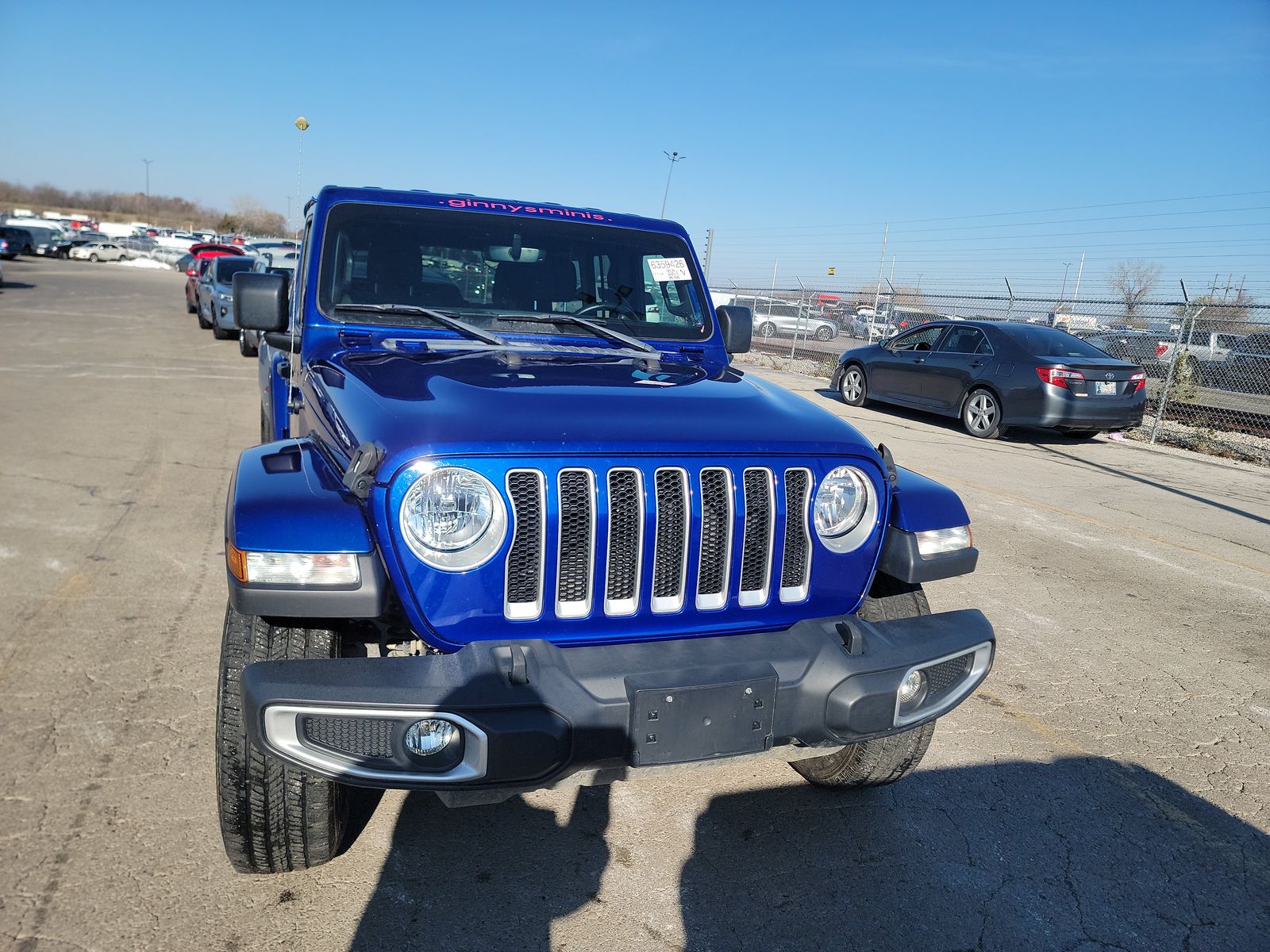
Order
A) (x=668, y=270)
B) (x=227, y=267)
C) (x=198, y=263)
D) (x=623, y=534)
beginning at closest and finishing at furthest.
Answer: (x=623, y=534)
(x=668, y=270)
(x=227, y=267)
(x=198, y=263)

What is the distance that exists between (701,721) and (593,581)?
44cm

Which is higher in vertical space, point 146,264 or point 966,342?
point 966,342

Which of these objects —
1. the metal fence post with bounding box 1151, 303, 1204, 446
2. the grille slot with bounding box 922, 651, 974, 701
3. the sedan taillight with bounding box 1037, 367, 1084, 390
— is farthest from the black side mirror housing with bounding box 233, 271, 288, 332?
the metal fence post with bounding box 1151, 303, 1204, 446

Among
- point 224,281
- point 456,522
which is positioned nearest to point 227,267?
point 224,281

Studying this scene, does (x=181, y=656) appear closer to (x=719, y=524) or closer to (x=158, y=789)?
(x=158, y=789)

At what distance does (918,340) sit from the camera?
13.1 meters

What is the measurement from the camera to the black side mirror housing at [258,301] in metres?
3.69

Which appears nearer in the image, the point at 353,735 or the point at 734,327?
Answer: the point at 353,735

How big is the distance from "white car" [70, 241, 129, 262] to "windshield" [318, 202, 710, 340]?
5288 centimetres

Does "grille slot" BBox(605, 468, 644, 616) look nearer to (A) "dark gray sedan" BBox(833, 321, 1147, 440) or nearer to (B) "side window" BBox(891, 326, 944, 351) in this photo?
(A) "dark gray sedan" BBox(833, 321, 1147, 440)

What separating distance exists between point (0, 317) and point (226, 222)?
72.6 meters

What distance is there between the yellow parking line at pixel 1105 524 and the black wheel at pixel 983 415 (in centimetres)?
320

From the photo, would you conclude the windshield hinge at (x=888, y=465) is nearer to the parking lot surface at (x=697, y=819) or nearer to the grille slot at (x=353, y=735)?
the parking lot surface at (x=697, y=819)

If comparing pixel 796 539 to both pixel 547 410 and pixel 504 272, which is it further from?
pixel 504 272
